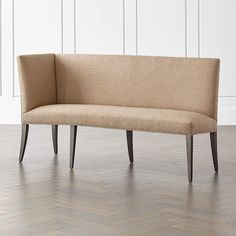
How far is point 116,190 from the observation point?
4.50 m

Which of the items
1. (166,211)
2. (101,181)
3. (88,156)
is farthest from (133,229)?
(88,156)

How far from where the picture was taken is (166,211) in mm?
3945

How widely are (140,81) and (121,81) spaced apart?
0.17m

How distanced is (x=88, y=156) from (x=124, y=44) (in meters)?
2.45

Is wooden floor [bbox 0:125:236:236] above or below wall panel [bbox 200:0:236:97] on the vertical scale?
below

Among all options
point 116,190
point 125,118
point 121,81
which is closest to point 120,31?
point 121,81

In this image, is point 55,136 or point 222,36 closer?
point 55,136

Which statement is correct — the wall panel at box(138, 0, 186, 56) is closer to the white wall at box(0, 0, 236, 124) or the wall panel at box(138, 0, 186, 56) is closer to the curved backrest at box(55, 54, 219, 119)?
the white wall at box(0, 0, 236, 124)

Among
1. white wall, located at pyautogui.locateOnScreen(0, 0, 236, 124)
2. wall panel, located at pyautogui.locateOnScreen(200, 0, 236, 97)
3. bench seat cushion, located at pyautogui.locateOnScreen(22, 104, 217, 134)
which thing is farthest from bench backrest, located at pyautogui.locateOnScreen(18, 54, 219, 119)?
wall panel, located at pyautogui.locateOnScreen(200, 0, 236, 97)

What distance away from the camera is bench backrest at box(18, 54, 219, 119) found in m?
5.18

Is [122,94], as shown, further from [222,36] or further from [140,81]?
[222,36]

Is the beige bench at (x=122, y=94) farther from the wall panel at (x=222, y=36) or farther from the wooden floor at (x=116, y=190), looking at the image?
the wall panel at (x=222, y=36)

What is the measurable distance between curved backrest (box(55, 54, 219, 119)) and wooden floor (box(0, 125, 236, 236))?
1.55 feet

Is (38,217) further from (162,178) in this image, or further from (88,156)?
(88,156)
